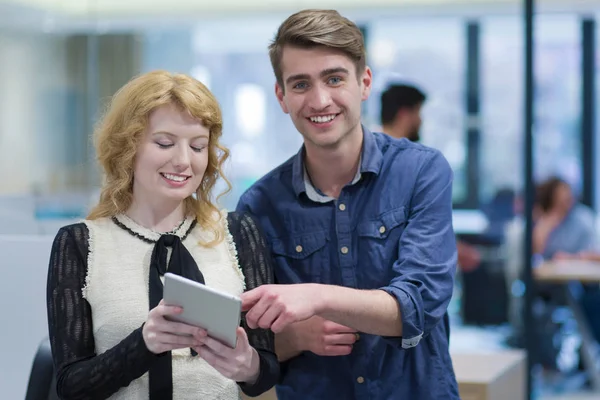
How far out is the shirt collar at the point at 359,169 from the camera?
87.1 inches

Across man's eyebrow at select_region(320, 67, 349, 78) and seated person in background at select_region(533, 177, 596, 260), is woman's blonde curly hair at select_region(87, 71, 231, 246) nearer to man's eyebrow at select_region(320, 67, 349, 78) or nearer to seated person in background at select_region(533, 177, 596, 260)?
man's eyebrow at select_region(320, 67, 349, 78)

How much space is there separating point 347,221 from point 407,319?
34 cm

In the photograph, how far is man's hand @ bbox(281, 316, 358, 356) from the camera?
6.79 ft

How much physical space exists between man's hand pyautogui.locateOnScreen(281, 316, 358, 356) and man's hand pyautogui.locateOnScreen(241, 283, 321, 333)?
26cm

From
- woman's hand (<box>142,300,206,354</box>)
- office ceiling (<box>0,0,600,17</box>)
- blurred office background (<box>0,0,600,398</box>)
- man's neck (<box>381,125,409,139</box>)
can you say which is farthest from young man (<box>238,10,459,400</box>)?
office ceiling (<box>0,0,600,17</box>)

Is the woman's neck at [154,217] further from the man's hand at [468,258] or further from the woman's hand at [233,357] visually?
the man's hand at [468,258]

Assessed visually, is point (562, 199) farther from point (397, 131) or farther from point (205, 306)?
point (205, 306)

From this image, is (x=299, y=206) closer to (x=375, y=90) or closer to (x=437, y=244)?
(x=437, y=244)

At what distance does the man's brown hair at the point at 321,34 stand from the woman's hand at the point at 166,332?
776 millimetres

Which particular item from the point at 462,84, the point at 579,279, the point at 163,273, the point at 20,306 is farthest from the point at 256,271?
the point at 462,84

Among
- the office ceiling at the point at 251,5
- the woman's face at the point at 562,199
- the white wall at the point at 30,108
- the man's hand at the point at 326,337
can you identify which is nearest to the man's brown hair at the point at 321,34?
the man's hand at the point at 326,337

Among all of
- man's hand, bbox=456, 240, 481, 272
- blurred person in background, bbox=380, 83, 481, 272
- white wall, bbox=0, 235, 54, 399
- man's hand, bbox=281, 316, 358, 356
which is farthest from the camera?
man's hand, bbox=456, 240, 481, 272

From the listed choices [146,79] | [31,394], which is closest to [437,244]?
[146,79]

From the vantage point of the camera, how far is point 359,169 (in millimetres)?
2225
